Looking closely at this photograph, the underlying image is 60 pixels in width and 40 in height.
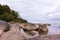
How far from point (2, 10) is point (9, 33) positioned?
3174 centimetres

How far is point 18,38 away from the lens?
28.6 feet

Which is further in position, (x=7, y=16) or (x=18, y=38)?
(x=7, y=16)

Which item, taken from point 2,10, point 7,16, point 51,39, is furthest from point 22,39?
point 2,10

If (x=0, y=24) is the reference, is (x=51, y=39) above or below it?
below

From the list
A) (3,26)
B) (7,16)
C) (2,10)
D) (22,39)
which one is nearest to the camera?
(22,39)

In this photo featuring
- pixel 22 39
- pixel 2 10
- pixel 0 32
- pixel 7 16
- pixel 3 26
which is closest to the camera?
pixel 22 39

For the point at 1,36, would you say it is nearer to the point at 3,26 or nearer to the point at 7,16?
the point at 3,26

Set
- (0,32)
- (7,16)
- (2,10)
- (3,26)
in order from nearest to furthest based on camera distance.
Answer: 1. (0,32)
2. (3,26)
3. (7,16)
4. (2,10)

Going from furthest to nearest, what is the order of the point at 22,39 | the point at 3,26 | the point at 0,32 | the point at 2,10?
the point at 2,10, the point at 3,26, the point at 0,32, the point at 22,39

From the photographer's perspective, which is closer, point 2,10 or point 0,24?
point 0,24

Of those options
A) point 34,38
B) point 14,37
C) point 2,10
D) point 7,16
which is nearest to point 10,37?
point 14,37

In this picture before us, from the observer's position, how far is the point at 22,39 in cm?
867

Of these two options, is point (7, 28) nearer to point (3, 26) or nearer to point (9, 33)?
point (3, 26)

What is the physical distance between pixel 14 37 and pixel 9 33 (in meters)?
0.46
